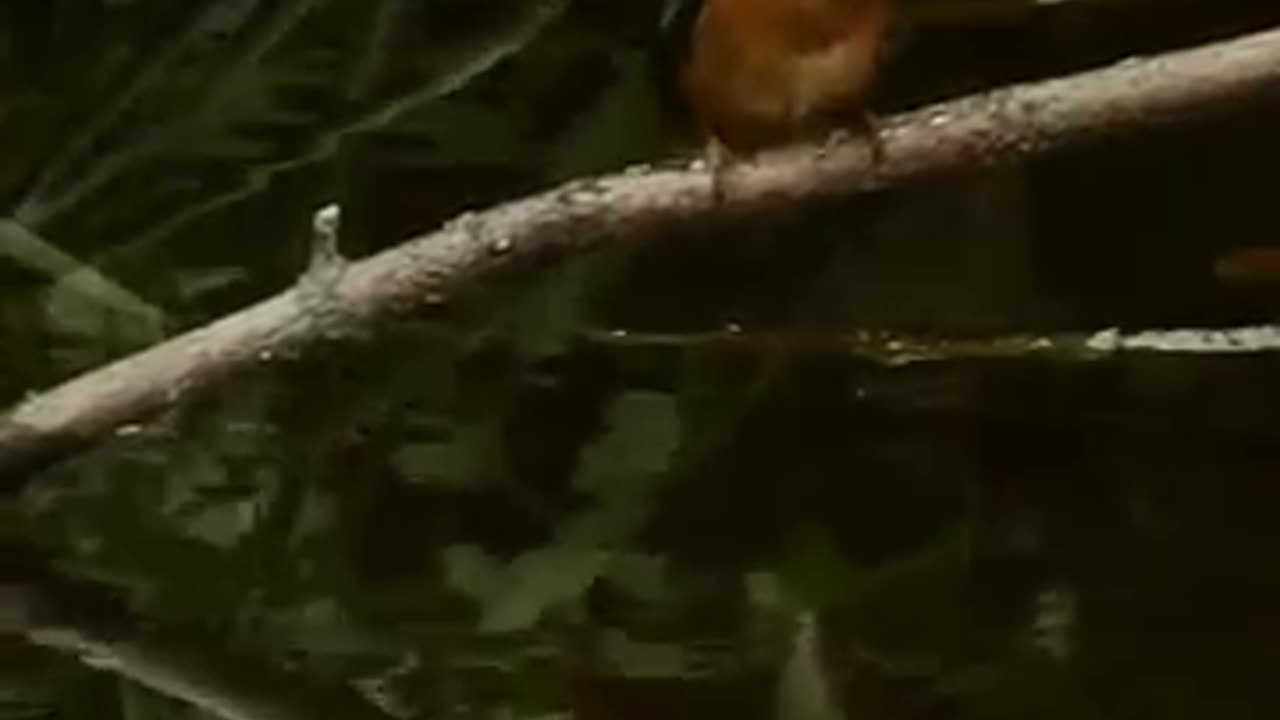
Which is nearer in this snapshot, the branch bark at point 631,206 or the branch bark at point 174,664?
the branch bark at point 631,206

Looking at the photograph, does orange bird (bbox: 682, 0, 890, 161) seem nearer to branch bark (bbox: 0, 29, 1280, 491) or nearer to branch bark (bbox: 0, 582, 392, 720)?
branch bark (bbox: 0, 29, 1280, 491)

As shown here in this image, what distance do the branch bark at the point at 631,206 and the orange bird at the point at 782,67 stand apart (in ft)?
0.16

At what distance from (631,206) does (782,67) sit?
14 centimetres

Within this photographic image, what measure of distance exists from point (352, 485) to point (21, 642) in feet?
0.49

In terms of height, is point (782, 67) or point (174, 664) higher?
point (782, 67)

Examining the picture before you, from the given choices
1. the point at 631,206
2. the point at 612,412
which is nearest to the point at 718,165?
the point at 631,206

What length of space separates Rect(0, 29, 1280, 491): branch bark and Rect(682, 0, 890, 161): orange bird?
2.0 inches

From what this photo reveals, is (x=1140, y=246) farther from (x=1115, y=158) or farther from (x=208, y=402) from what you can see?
(x=208, y=402)

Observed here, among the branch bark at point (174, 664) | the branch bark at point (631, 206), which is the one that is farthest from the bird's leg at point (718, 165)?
the branch bark at point (174, 664)

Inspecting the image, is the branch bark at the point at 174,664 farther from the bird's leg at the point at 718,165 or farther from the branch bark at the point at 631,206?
the bird's leg at the point at 718,165

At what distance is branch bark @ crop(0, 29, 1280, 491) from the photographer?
854 mm

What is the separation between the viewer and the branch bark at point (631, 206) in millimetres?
854

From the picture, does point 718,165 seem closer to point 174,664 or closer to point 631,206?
point 631,206

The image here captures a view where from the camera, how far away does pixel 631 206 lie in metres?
0.87
